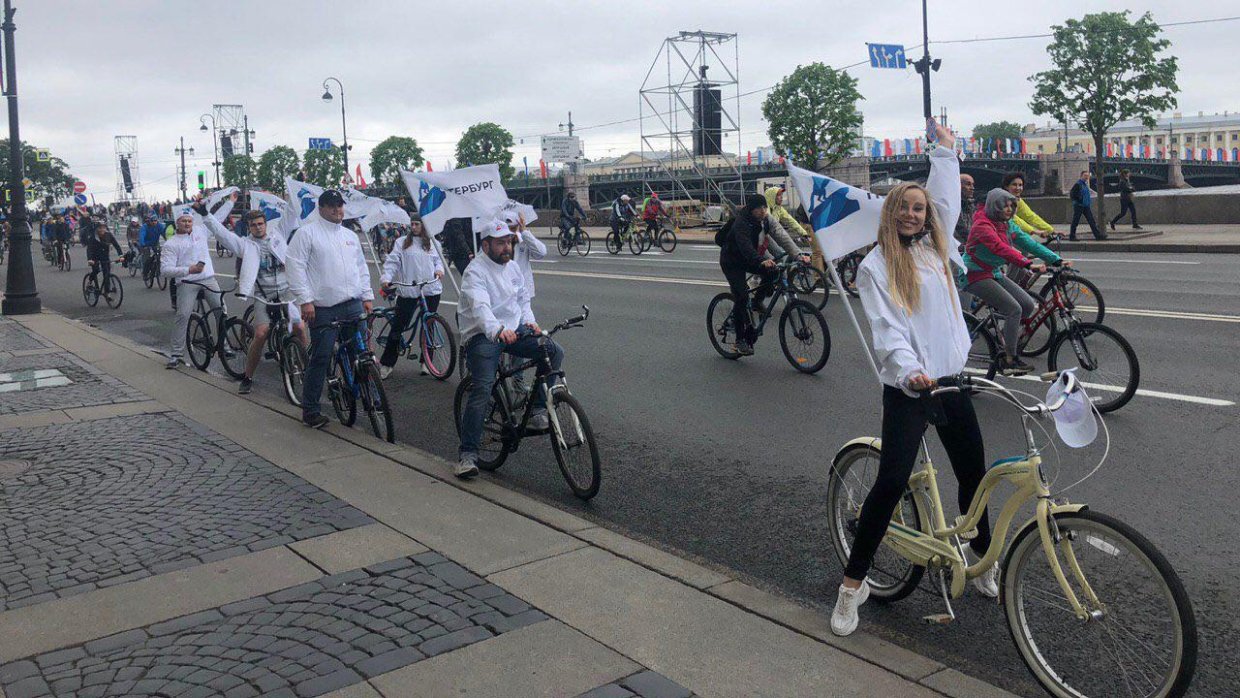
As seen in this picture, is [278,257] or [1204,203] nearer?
[278,257]

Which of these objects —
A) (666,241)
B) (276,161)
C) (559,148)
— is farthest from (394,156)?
(666,241)

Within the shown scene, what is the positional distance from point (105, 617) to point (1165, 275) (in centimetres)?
1698

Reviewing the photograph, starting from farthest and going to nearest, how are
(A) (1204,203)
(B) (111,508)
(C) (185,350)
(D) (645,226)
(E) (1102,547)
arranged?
(D) (645,226) < (A) (1204,203) < (C) (185,350) < (B) (111,508) < (E) (1102,547)

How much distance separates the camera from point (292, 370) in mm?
9531

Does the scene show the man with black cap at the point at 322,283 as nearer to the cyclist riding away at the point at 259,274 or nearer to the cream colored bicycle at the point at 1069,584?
the cyclist riding away at the point at 259,274

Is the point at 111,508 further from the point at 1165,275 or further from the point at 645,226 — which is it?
the point at 645,226

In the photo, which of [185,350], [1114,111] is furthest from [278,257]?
[1114,111]

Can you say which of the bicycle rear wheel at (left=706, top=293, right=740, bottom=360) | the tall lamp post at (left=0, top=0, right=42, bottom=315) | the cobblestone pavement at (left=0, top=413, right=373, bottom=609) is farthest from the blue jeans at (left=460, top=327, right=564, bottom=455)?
the tall lamp post at (left=0, top=0, right=42, bottom=315)

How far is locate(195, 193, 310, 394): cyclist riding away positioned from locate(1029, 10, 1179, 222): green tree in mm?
21962

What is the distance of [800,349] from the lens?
10047mm

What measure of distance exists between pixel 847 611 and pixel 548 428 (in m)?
2.83

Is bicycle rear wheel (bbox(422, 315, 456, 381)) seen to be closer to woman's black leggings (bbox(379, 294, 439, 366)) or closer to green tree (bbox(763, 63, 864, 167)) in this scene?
woman's black leggings (bbox(379, 294, 439, 366))

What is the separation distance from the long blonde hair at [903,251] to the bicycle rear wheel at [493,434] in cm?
335

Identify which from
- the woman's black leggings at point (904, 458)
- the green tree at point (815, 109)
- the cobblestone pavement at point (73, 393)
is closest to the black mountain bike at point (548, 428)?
the woman's black leggings at point (904, 458)
